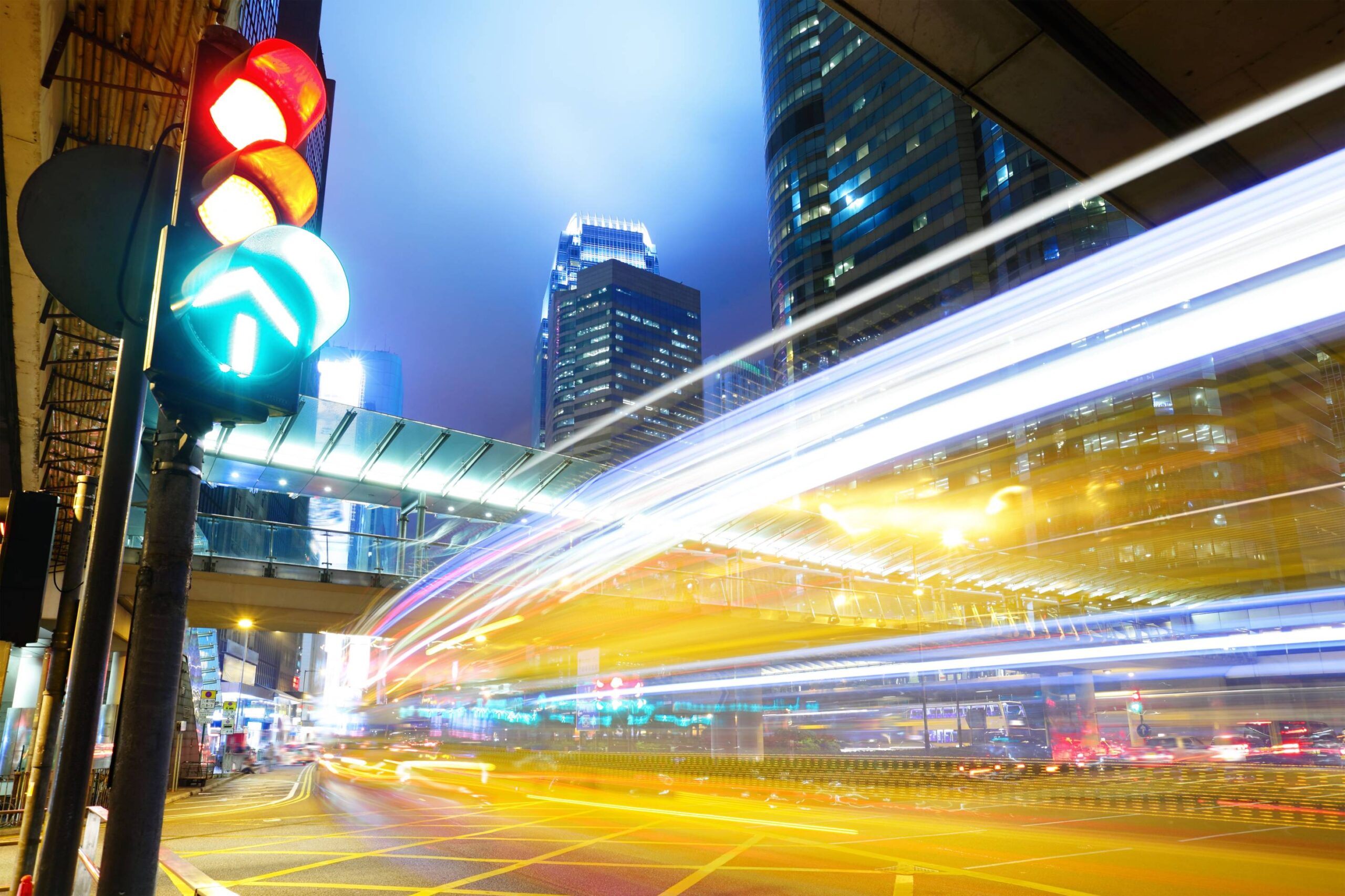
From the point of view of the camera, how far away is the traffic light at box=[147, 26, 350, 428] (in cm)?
201

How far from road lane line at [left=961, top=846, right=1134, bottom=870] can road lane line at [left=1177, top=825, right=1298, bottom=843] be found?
161cm

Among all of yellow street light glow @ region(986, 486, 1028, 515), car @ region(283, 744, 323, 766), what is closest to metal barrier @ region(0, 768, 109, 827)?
car @ region(283, 744, 323, 766)

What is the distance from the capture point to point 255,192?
2160mm

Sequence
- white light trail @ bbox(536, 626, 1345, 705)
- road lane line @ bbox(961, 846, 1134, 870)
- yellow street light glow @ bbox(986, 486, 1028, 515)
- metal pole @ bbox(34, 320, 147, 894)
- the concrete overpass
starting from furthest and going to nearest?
yellow street light glow @ bbox(986, 486, 1028, 515), white light trail @ bbox(536, 626, 1345, 705), road lane line @ bbox(961, 846, 1134, 870), the concrete overpass, metal pole @ bbox(34, 320, 147, 894)

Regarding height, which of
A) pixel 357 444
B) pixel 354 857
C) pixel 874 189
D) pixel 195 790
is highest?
pixel 874 189

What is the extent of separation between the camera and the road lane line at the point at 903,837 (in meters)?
13.1

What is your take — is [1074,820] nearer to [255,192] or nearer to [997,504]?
[255,192]

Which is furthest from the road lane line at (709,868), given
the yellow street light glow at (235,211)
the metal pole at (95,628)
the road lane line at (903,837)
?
the yellow street light glow at (235,211)

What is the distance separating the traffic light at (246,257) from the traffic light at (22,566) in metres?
1.31

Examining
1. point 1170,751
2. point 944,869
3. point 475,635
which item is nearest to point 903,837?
point 944,869

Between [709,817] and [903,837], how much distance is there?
4.94 meters

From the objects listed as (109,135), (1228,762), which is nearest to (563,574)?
(109,135)

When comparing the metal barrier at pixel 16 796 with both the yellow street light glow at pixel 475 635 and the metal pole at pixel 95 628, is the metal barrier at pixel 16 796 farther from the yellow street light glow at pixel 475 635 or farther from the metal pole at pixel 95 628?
the metal pole at pixel 95 628

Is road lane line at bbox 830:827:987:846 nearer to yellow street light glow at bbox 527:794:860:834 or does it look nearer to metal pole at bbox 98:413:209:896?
yellow street light glow at bbox 527:794:860:834
